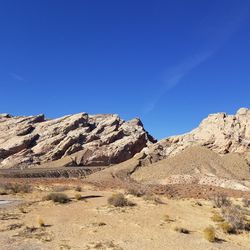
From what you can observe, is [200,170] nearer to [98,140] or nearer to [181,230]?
[181,230]

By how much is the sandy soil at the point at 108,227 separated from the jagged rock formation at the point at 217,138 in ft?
116

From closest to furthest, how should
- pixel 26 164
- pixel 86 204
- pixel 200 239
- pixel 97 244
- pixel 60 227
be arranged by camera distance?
pixel 97 244 → pixel 200 239 → pixel 60 227 → pixel 86 204 → pixel 26 164

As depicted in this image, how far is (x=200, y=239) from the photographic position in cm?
2105

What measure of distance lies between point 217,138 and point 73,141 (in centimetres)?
4290

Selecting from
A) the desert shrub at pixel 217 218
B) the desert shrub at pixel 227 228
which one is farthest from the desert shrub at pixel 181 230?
the desert shrub at pixel 217 218

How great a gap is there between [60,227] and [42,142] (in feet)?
267

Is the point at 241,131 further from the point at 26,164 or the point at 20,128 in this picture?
the point at 20,128

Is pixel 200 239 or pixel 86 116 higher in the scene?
pixel 86 116

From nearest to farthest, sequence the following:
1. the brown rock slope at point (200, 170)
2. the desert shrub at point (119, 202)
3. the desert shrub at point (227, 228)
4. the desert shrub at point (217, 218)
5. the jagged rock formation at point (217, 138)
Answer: the desert shrub at point (227, 228), the desert shrub at point (217, 218), the desert shrub at point (119, 202), the brown rock slope at point (200, 170), the jagged rock formation at point (217, 138)

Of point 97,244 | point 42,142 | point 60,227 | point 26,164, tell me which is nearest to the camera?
point 97,244

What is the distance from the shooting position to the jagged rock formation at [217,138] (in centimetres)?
6662

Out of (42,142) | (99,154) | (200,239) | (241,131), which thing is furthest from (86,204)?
(42,142)

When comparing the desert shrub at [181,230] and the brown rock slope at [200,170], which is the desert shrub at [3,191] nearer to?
the brown rock slope at [200,170]

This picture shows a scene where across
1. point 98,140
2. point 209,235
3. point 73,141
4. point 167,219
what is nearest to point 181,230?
point 209,235
